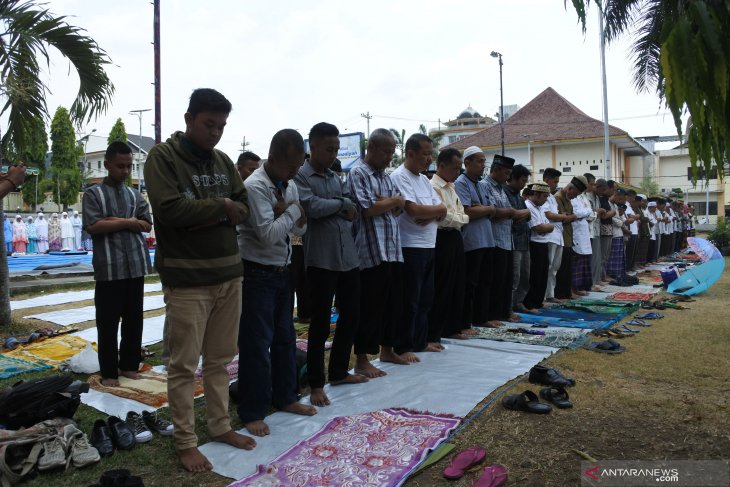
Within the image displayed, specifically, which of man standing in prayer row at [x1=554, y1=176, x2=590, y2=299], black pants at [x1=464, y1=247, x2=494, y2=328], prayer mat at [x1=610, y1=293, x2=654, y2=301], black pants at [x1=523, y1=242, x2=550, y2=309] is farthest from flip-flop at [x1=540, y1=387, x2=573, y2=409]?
prayer mat at [x1=610, y1=293, x2=654, y2=301]

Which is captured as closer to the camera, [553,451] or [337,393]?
[553,451]

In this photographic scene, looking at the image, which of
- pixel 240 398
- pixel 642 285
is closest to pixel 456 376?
pixel 240 398

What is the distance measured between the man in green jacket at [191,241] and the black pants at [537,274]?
17.4ft

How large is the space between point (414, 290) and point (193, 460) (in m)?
2.42

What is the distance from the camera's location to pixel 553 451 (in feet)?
9.40

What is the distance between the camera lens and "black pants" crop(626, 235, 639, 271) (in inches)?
491

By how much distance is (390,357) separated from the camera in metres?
4.76

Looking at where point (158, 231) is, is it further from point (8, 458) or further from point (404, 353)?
point (404, 353)

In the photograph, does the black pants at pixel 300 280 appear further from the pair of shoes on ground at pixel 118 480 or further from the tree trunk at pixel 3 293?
the pair of shoes on ground at pixel 118 480

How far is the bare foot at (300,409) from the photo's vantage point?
354 centimetres

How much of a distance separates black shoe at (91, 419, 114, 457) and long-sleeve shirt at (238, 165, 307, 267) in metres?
1.26

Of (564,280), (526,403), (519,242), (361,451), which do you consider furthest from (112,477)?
(564,280)

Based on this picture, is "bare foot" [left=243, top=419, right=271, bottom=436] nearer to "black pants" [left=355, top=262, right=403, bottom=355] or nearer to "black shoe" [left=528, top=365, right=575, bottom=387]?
"black pants" [left=355, top=262, right=403, bottom=355]

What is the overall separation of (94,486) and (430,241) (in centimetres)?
314
